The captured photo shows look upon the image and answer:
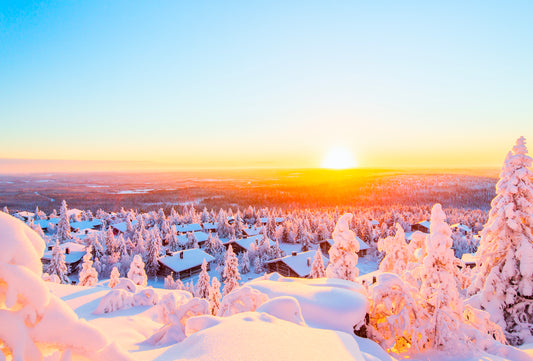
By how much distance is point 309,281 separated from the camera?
11.0 meters

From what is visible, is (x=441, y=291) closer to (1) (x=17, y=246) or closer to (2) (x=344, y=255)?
(2) (x=344, y=255)

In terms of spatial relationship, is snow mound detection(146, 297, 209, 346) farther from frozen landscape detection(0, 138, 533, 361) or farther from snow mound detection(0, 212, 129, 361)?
snow mound detection(0, 212, 129, 361)

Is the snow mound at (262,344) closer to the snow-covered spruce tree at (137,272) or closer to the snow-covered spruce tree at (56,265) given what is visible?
the snow-covered spruce tree at (137,272)

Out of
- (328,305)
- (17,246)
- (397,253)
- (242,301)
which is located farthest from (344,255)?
(17,246)

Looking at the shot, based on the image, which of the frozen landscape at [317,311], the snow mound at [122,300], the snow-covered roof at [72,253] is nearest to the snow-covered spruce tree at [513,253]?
the frozen landscape at [317,311]

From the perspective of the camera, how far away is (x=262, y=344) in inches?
172

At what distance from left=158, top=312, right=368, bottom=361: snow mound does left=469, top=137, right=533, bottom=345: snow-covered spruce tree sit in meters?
10.7

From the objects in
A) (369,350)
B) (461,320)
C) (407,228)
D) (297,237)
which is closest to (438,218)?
(461,320)

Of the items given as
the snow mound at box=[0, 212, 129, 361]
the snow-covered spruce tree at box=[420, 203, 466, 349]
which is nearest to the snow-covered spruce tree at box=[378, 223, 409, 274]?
the snow-covered spruce tree at box=[420, 203, 466, 349]

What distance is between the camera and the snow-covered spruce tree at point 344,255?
16.6 metres

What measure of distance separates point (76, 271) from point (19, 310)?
51.2m

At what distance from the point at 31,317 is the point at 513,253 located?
54.0ft

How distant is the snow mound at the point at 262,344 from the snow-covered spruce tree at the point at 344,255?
11585mm

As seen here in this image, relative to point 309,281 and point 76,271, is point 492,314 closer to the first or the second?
point 309,281
